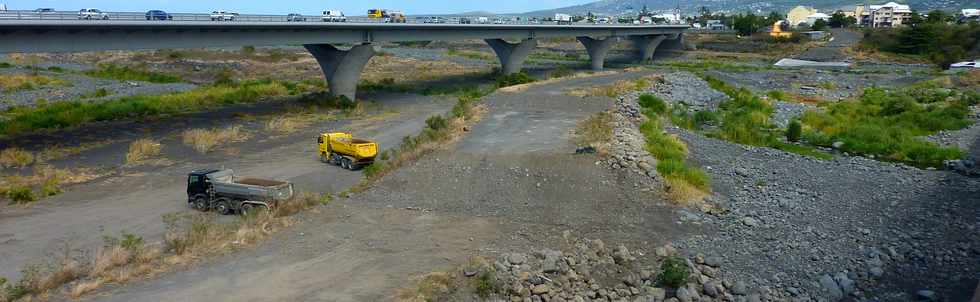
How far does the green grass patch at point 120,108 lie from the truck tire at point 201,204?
21211 mm

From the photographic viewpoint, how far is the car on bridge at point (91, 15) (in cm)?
3403

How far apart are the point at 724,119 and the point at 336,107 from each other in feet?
85.8

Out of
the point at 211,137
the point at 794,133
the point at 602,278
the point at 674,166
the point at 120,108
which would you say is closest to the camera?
the point at 602,278

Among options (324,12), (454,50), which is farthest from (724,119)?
(454,50)

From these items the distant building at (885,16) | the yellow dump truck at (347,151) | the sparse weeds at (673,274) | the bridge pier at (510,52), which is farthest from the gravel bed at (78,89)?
the distant building at (885,16)

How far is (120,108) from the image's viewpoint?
4516 centimetres

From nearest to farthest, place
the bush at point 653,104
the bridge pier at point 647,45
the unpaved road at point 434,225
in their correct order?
1. the unpaved road at point 434,225
2. the bush at point 653,104
3. the bridge pier at point 647,45

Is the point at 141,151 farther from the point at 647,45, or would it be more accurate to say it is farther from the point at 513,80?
the point at 647,45

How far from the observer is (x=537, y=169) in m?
25.1

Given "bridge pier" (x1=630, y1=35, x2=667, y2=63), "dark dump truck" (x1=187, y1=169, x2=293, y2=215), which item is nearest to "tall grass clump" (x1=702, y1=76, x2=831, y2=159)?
"dark dump truck" (x1=187, y1=169, x2=293, y2=215)

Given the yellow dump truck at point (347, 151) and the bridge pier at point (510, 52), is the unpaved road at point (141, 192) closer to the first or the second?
the yellow dump truck at point (347, 151)

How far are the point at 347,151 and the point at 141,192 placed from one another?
7.76 m

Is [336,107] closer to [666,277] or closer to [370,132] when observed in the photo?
[370,132]

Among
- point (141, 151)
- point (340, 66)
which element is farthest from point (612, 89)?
point (141, 151)
